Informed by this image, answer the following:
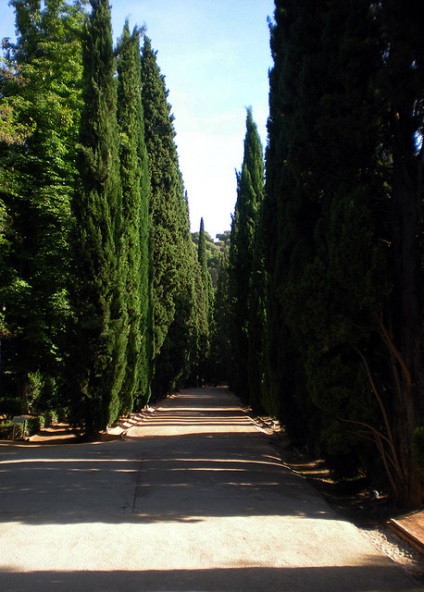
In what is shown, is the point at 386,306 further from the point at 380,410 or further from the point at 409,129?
the point at 409,129

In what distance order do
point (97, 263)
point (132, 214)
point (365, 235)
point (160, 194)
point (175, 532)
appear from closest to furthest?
point (175, 532) → point (365, 235) → point (97, 263) → point (132, 214) → point (160, 194)

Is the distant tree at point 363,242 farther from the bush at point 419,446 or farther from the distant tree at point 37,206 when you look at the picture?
the distant tree at point 37,206

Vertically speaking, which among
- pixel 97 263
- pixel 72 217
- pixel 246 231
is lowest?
pixel 97 263

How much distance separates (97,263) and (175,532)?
10.4 meters

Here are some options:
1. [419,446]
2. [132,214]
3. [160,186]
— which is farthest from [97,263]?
[160,186]

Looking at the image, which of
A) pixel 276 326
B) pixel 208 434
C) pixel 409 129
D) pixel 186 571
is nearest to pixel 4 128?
pixel 276 326

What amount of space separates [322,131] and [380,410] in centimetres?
394

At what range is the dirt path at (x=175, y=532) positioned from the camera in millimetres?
4273

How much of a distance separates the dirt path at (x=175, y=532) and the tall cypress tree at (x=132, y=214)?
8.46 m

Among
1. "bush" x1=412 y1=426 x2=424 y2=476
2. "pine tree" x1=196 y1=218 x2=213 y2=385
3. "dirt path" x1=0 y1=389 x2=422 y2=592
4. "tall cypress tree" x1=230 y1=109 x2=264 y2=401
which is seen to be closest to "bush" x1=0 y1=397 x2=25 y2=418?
"dirt path" x1=0 y1=389 x2=422 y2=592

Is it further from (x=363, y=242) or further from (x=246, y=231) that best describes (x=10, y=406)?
(x=246, y=231)

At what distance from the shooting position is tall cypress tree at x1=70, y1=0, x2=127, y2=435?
48.2 ft

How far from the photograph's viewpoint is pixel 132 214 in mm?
19266

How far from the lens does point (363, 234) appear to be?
7.05m
